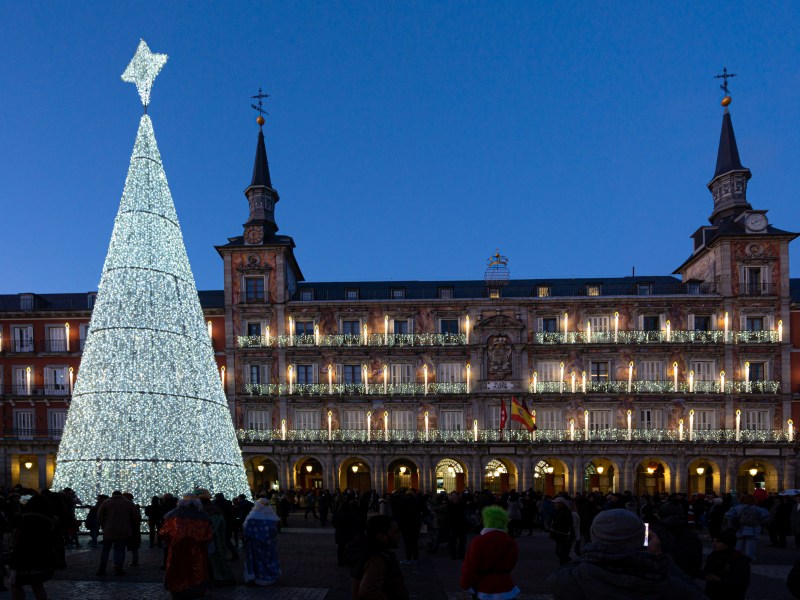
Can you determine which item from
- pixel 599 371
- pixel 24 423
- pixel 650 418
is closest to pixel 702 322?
pixel 650 418

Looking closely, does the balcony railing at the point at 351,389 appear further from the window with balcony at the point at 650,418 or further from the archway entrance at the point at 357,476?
the window with balcony at the point at 650,418

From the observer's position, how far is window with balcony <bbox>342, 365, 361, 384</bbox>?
41.8 meters

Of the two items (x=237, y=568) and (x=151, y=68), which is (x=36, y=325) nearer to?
(x=151, y=68)

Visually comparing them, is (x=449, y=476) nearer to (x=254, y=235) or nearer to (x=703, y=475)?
(x=703, y=475)

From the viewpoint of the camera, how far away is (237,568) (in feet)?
47.4

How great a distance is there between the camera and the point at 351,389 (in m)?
41.5

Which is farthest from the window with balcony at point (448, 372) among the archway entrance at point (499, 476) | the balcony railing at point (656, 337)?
the archway entrance at point (499, 476)

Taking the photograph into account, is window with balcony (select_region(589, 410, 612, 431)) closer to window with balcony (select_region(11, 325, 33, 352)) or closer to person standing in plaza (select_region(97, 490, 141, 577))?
person standing in plaza (select_region(97, 490, 141, 577))

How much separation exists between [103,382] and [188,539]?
9787 mm

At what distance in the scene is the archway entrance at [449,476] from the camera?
42062mm

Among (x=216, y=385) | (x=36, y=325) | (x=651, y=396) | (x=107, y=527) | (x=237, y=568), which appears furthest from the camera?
(x=36, y=325)

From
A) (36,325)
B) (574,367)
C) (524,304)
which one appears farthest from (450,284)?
(36,325)

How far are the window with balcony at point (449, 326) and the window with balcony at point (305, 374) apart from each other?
7918 mm

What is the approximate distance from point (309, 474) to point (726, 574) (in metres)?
37.4
